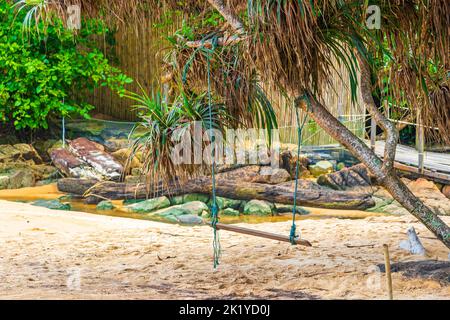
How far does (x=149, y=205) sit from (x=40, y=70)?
2700 mm

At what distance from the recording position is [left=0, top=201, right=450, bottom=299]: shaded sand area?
13.3ft

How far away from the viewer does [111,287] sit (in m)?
4.27

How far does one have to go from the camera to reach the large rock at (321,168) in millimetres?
9281

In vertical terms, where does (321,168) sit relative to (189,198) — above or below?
above

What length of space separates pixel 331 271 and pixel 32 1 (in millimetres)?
3167

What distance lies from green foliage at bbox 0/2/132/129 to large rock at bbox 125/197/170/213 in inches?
80.5

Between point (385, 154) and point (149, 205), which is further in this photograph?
point (149, 205)

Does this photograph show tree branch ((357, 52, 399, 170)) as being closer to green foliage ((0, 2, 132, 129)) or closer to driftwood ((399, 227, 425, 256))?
driftwood ((399, 227, 425, 256))

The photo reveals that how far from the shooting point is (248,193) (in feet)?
27.6

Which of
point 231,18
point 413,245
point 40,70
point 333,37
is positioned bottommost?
point 413,245

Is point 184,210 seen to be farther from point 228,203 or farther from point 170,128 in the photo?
point 170,128

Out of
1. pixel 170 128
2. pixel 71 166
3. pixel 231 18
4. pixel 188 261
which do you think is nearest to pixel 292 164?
pixel 71 166

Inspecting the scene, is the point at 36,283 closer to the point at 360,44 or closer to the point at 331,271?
the point at 331,271

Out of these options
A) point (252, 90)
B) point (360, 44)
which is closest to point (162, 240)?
point (252, 90)
